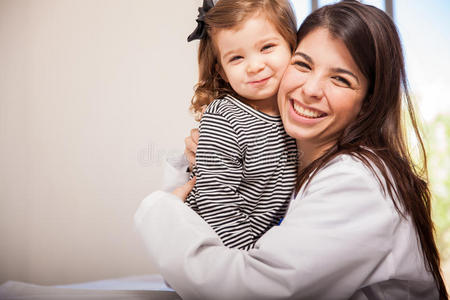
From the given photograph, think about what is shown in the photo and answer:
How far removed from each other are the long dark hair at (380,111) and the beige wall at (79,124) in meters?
1.51

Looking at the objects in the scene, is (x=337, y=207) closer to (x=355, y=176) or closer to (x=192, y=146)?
(x=355, y=176)

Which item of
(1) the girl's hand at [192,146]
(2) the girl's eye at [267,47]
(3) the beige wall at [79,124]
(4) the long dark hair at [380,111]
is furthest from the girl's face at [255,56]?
(3) the beige wall at [79,124]

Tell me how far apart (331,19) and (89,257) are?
2138mm

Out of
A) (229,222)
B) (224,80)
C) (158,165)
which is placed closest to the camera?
(229,222)

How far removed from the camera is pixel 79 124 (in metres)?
2.41

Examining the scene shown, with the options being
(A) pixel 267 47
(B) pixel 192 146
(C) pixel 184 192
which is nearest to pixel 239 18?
(A) pixel 267 47

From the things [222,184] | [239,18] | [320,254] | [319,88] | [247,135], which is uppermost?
[239,18]

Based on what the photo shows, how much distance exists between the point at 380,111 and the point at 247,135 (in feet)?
1.42

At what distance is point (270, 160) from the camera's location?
125cm

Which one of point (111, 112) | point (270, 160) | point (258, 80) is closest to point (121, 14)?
point (111, 112)

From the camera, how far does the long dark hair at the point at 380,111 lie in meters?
1.12

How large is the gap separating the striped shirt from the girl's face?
0.08 m

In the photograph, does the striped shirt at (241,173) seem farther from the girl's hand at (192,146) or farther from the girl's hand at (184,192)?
the girl's hand at (192,146)

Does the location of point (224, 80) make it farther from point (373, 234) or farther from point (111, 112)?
point (111, 112)
